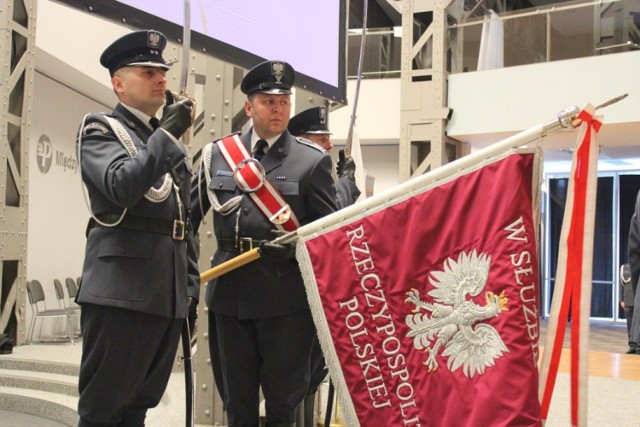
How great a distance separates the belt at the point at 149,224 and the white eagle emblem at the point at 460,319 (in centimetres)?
65

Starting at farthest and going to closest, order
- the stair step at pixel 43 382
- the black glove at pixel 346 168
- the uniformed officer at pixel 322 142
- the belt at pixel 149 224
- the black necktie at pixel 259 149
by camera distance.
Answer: the stair step at pixel 43 382, the black glove at pixel 346 168, the uniformed officer at pixel 322 142, the black necktie at pixel 259 149, the belt at pixel 149 224

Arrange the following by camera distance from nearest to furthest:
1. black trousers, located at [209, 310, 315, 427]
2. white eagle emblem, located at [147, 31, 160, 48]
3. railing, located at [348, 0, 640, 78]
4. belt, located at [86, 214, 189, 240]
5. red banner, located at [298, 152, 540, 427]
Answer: red banner, located at [298, 152, 540, 427]
belt, located at [86, 214, 189, 240]
white eagle emblem, located at [147, 31, 160, 48]
black trousers, located at [209, 310, 315, 427]
railing, located at [348, 0, 640, 78]

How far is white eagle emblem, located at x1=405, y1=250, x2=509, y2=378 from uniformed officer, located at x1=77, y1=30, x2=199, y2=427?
66 centimetres

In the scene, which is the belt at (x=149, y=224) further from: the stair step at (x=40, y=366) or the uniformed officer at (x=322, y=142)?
the stair step at (x=40, y=366)

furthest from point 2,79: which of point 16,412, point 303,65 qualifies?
point 303,65

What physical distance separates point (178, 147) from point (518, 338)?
3.03ft

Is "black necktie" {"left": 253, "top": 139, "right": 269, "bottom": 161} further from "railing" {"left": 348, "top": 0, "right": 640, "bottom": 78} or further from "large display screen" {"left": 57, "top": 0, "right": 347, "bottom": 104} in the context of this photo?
"railing" {"left": 348, "top": 0, "right": 640, "bottom": 78}

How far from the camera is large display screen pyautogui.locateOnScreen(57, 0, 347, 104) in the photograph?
2.47 metres

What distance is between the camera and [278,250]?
2.22m

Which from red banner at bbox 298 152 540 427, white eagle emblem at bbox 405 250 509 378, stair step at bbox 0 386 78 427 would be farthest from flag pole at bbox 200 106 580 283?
stair step at bbox 0 386 78 427

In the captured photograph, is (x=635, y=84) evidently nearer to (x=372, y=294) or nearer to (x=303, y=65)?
(x=303, y=65)

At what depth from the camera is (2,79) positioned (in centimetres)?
639

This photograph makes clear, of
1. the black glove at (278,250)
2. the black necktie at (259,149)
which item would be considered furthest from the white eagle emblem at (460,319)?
the black necktie at (259,149)

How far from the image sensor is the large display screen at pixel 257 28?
2467 millimetres
